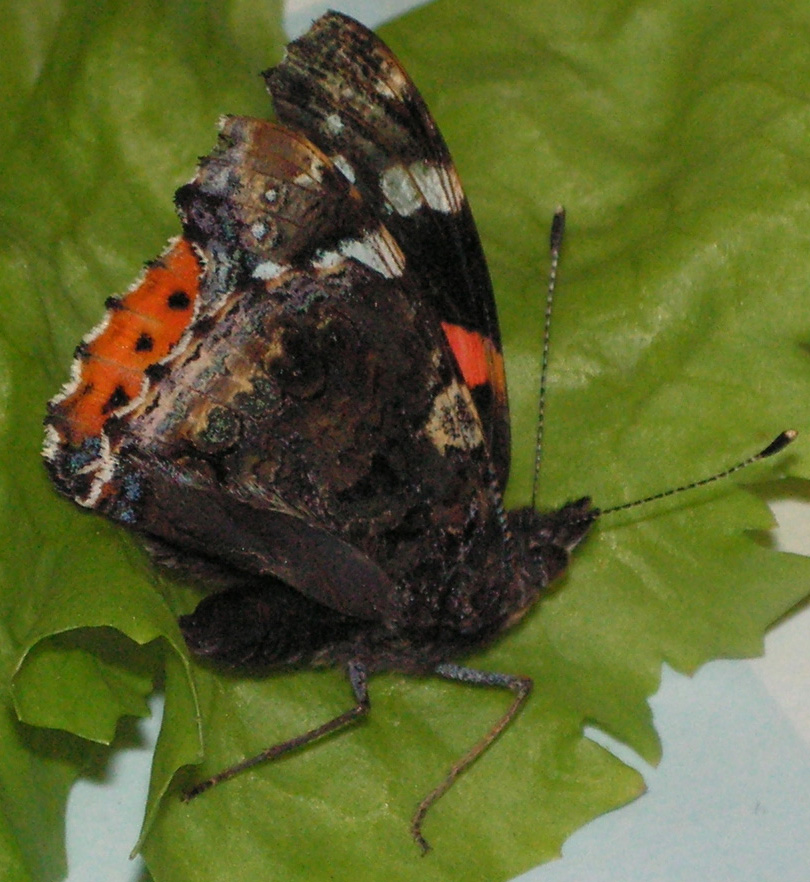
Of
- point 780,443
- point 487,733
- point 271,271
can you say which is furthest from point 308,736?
point 780,443

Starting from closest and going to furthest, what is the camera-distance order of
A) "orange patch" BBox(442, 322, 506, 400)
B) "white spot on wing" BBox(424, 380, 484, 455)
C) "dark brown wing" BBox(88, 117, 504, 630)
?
1. "dark brown wing" BBox(88, 117, 504, 630)
2. "white spot on wing" BBox(424, 380, 484, 455)
3. "orange patch" BBox(442, 322, 506, 400)

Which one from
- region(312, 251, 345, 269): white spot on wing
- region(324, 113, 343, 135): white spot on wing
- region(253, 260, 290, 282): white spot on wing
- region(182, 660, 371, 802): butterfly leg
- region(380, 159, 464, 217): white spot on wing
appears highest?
region(324, 113, 343, 135): white spot on wing

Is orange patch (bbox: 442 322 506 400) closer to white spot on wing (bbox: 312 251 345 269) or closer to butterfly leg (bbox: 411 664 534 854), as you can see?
white spot on wing (bbox: 312 251 345 269)

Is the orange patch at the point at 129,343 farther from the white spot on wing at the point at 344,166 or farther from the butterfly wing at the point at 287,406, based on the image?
the white spot on wing at the point at 344,166

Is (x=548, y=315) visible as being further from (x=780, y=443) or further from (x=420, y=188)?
(x=780, y=443)

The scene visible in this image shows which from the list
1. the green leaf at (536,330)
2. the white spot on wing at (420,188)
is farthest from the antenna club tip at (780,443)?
the white spot on wing at (420,188)

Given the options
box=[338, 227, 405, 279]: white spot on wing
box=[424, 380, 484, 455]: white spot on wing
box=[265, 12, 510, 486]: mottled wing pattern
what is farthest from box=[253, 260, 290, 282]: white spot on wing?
box=[424, 380, 484, 455]: white spot on wing

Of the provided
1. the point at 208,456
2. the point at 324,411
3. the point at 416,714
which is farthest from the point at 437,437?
the point at 416,714
